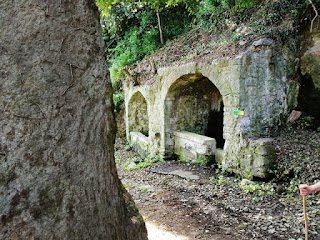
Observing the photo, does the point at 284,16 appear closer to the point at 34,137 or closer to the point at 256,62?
the point at 256,62

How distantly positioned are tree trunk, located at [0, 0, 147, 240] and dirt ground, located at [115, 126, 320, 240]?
108 inches

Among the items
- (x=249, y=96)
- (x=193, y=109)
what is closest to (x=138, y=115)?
(x=193, y=109)

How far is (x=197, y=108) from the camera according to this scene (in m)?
9.21

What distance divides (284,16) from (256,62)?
157 cm

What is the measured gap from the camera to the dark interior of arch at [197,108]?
879 centimetres

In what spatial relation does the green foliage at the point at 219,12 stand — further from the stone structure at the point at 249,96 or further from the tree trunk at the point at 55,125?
the tree trunk at the point at 55,125

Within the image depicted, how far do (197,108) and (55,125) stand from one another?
25.5 ft

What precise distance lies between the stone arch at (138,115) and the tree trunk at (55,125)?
9.97 m

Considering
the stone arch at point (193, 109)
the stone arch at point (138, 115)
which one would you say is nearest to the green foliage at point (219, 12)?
the stone arch at point (193, 109)

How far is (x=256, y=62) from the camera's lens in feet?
20.9

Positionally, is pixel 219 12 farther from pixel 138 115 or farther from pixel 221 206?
pixel 221 206

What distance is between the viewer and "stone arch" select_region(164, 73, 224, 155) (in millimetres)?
8742

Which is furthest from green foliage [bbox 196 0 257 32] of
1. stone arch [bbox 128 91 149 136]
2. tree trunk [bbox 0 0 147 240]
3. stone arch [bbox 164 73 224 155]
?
tree trunk [bbox 0 0 147 240]

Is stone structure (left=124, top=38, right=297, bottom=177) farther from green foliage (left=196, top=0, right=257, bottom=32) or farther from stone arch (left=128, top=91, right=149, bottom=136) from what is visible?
stone arch (left=128, top=91, right=149, bottom=136)
